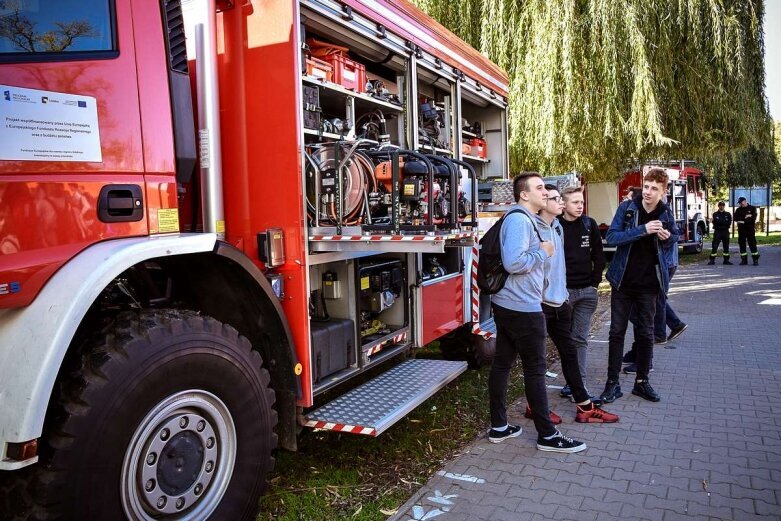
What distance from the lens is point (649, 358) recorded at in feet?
17.9

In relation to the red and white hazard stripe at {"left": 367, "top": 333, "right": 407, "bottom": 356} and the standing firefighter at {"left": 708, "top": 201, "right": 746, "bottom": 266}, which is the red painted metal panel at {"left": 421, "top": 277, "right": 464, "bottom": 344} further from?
the standing firefighter at {"left": 708, "top": 201, "right": 746, "bottom": 266}

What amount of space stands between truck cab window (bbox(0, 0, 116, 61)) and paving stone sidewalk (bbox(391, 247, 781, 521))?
2.82 meters

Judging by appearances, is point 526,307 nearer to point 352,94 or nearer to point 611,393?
point 611,393

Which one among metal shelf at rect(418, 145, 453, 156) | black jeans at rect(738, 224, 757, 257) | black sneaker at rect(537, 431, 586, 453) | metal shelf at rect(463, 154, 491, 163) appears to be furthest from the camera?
black jeans at rect(738, 224, 757, 257)

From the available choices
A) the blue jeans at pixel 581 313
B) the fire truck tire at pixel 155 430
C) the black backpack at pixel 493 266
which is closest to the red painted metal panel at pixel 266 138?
the fire truck tire at pixel 155 430

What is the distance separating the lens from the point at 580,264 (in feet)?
17.1

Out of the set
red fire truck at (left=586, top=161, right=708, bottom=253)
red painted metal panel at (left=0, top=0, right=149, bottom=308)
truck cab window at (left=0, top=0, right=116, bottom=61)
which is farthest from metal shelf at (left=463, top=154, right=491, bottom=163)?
red fire truck at (left=586, top=161, right=708, bottom=253)

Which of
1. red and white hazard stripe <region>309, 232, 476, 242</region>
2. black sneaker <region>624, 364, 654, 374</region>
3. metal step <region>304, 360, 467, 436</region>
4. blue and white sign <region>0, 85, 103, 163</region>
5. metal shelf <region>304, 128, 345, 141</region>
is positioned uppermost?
metal shelf <region>304, 128, 345, 141</region>

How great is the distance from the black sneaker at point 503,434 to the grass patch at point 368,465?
18 cm

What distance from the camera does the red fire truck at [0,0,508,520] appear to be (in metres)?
2.34

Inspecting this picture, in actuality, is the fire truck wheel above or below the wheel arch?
below

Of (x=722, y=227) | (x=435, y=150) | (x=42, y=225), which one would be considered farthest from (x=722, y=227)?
(x=42, y=225)

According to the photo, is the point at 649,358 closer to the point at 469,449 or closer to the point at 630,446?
the point at 630,446

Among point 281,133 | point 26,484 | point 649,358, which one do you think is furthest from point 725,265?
point 26,484
